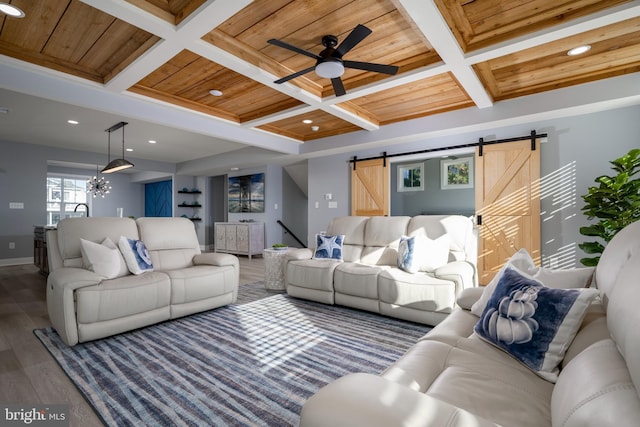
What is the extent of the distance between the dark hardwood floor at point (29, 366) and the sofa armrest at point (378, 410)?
59.1 inches

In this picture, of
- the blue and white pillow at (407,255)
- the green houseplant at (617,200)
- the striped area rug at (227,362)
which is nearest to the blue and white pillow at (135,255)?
the striped area rug at (227,362)

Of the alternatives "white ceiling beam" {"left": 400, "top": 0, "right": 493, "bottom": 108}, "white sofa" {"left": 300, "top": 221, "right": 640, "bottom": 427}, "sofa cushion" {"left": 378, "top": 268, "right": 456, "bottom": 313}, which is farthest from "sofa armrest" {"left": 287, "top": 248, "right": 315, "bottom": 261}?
"white ceiling beam" {"left": 400, "top": 0, "right": 493, "bottom": 108}

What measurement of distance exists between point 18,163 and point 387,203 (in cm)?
767

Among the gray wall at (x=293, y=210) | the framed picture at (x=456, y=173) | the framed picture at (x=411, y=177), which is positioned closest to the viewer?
the framed picture at (x=456, y=173)

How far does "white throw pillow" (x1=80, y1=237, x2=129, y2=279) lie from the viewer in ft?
9.23

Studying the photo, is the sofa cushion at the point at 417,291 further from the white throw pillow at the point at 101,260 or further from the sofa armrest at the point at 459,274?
the white throw pillow at the point at 101,260

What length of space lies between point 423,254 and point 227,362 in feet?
7.08

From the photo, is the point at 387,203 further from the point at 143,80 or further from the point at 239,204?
the point at 239,204

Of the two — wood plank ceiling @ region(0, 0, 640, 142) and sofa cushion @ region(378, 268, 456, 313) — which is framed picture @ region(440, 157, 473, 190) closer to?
wood plank ceiling @ region(0, 0, 640, 142)

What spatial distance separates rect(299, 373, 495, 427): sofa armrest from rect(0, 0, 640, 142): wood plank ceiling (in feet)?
7.95

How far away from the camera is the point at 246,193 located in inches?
332

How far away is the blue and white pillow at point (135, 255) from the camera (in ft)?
10.0

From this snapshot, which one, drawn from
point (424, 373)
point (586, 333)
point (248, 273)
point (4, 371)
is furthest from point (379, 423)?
point (248, 273)

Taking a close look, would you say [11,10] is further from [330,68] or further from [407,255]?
[407,255]
